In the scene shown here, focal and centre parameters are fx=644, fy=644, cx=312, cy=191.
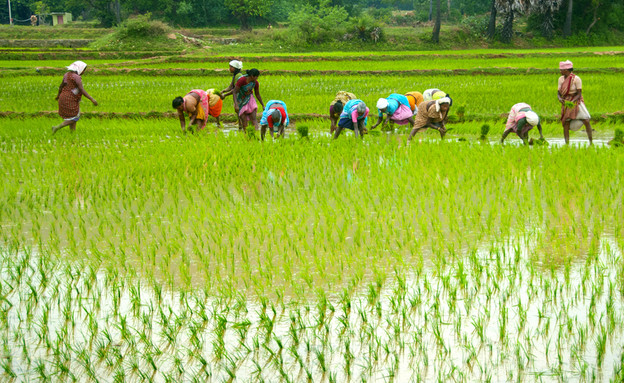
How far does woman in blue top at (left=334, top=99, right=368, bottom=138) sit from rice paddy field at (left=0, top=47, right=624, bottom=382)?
21 cm

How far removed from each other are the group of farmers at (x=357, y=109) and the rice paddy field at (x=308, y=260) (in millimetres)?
300

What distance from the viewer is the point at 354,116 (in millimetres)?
7246

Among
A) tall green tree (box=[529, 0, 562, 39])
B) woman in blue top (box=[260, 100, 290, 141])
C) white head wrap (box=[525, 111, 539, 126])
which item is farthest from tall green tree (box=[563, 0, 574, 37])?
woman in blue top (box=[260, 100, 290, 141])

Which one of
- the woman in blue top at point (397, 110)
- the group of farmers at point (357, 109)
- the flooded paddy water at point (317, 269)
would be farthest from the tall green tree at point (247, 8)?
the flooded paddy water at point (317, 269)

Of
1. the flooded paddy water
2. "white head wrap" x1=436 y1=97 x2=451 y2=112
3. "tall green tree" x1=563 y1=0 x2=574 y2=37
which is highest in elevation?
"tall green tree" x1=563 y1=0 x2=574 y2=37

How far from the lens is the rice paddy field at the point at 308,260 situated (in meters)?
2.74

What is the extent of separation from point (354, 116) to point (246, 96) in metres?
1.77

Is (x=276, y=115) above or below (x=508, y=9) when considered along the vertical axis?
below

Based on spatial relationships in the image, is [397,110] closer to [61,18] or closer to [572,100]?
[572,100]

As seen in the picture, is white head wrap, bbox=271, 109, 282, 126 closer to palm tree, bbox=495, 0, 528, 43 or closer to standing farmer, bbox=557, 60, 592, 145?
standing farmer, bbox=557, 60, 592, 145

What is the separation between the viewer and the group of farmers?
23.8ft

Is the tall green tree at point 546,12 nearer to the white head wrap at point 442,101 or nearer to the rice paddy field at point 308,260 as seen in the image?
the rice paddy field at point 308,260

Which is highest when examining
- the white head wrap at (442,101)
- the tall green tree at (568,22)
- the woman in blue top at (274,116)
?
the tall green tree at (568,22)

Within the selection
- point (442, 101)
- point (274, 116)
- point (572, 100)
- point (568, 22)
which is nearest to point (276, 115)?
point (274, 116)
